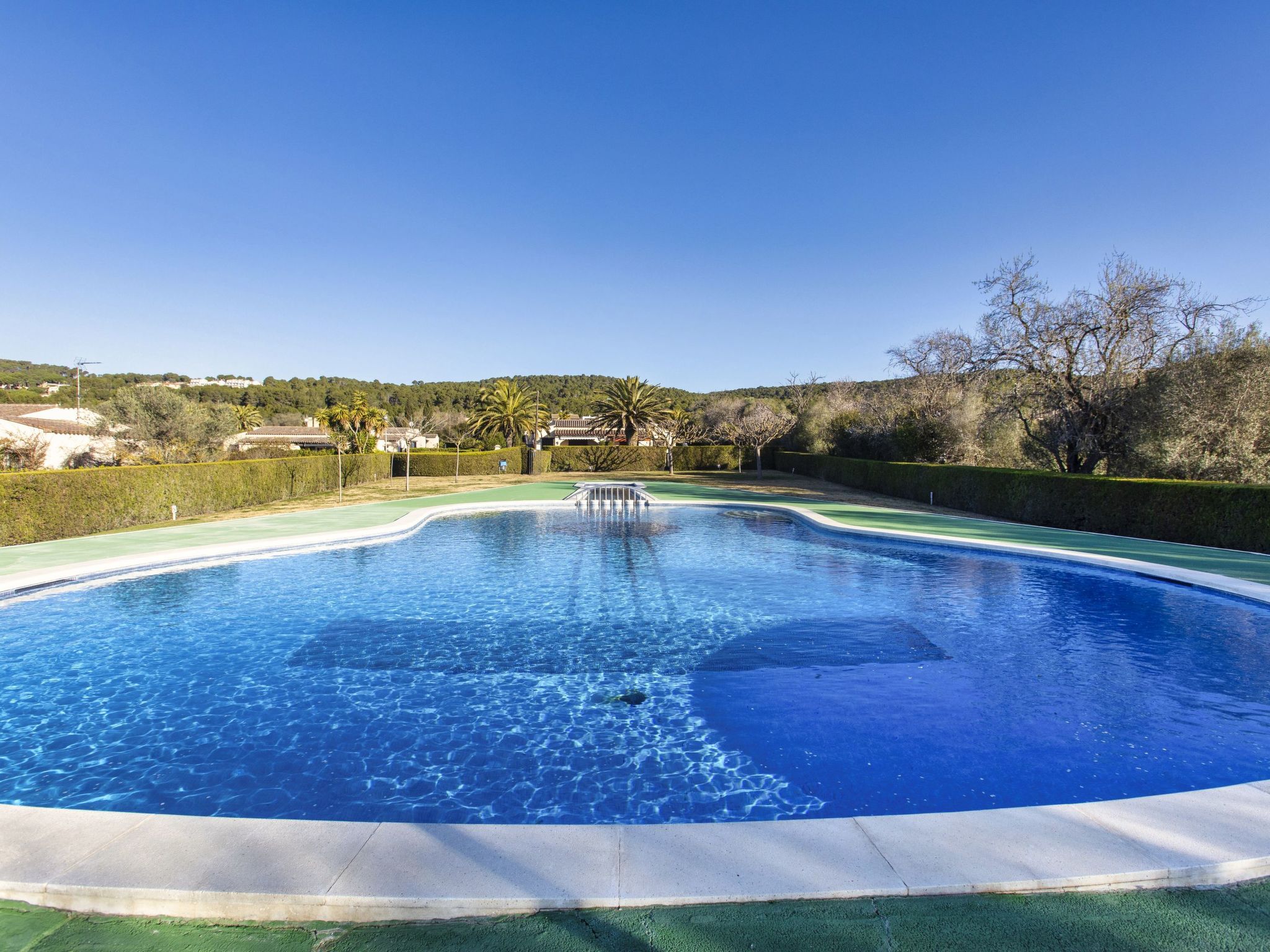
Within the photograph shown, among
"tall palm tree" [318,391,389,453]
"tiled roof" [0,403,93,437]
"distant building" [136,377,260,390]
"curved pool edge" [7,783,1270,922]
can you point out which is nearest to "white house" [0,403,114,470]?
"tiled roof" [0,403,93,437]

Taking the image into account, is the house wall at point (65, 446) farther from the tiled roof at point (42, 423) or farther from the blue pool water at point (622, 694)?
the blue pool water at point (622, 694)

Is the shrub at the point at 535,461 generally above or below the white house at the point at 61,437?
below

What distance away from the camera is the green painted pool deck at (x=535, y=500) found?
11.8 meters

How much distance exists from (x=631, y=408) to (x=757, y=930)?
43.0 metres

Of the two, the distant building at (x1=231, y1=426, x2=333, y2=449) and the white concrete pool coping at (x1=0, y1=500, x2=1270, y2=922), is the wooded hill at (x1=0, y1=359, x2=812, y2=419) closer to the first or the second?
the distant building at (x1=231, y1=426, x2=333, y2=449)

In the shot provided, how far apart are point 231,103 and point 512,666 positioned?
2022cm

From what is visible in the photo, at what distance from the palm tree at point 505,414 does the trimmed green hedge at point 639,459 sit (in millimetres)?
3092

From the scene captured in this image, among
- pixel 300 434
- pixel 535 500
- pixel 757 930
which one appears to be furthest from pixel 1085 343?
pixel 300 434

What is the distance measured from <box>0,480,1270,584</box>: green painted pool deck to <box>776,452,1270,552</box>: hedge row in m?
0.41

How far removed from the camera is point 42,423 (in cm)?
3247

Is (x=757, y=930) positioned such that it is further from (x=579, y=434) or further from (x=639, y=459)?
(x=579, y=434)

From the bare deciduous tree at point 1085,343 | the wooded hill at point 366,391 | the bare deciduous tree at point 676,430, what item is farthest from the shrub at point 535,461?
the bare deciduous tree at point 1085,343

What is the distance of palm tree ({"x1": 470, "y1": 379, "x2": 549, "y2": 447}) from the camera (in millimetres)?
43906

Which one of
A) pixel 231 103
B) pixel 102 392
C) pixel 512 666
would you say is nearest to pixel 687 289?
pixel 231 103
